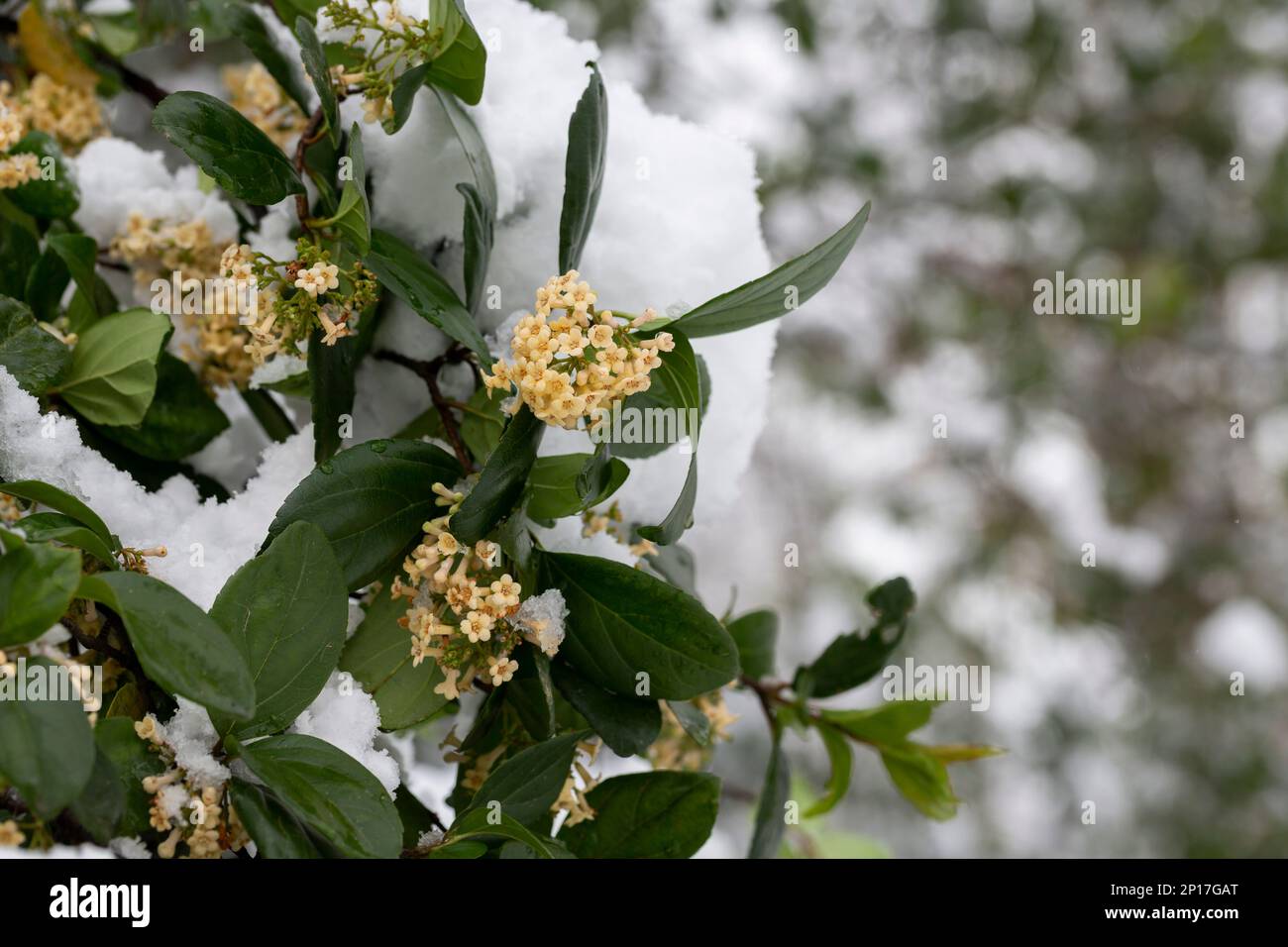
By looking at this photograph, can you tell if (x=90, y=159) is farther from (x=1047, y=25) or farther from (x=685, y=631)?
(x=1047, y=25)

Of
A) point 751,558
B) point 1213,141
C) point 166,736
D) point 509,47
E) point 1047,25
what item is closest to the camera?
point 166,736

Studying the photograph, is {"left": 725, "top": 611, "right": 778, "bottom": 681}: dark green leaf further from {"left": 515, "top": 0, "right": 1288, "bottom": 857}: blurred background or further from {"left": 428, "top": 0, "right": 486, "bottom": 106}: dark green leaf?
{"left": 515, "top": 0, "right": 1288, "bottom": 857}: blurred background

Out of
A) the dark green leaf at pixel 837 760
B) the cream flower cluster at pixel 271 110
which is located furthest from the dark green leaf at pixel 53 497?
the dark green leaf at pixel 837 760

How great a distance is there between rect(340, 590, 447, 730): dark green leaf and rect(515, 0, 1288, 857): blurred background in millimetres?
1362

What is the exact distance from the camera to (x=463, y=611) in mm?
371

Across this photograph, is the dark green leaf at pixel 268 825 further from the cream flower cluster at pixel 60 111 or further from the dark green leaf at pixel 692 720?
the cream flower cluster at pixel 60 111

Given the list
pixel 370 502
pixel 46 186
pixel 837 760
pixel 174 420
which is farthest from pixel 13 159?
pixel 837 760

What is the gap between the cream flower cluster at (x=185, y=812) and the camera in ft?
1.08

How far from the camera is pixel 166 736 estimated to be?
35cm

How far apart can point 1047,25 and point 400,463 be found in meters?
1.73

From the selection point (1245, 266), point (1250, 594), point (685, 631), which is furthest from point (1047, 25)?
point (685, 631)

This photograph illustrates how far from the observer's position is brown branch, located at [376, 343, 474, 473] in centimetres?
42

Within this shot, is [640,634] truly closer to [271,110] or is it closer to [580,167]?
[580,167]

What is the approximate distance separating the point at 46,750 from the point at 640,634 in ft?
0.60
